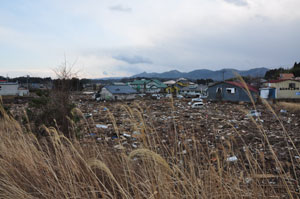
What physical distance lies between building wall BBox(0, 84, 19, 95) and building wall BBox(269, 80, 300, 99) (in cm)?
3952

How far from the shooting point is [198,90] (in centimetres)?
4616

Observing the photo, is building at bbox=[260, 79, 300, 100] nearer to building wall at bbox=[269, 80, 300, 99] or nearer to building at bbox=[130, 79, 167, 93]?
building wall at bbox=[269, 80, 300, 99]

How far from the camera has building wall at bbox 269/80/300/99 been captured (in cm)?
2589

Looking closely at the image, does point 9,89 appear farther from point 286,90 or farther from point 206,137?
point 286,90

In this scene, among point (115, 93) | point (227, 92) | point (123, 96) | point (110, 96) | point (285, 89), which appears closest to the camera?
point (285, 89)

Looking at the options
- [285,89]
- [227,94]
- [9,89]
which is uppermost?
[285,89]

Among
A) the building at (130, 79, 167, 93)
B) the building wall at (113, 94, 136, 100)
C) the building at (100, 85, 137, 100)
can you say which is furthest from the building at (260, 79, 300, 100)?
the building at (130, 79, 167, 93)

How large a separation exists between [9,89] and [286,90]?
137 ft

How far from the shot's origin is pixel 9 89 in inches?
1346

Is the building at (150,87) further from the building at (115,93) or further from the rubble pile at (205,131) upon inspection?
the rubble pile at (205,131)

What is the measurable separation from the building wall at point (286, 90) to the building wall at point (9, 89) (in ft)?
130

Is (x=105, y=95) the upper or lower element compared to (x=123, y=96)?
upper

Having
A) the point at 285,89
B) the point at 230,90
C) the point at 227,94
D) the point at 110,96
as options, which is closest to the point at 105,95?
the point at 110,96

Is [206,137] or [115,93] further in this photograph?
[115,93]
